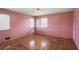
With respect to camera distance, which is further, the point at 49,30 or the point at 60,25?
the point at 49,30

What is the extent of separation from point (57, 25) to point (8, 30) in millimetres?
2068

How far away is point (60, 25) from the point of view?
240 centimetres

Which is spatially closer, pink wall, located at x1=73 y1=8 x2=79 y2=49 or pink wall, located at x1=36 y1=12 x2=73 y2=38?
pink wall, located at x1=73 y1=8 x2=79 y2=49

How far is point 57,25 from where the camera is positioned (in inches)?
95.3

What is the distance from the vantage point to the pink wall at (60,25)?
83.9 inches

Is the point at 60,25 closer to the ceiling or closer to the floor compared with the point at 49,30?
closer to the ceiling

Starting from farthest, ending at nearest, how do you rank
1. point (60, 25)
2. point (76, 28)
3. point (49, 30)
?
point (49, 30) → point (60, 25) → point (76, 28)

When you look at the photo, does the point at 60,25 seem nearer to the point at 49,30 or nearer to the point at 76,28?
the point at 49,30

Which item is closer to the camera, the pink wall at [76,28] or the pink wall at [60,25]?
the pink wall at [76,28]

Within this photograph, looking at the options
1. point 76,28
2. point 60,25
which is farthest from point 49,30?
point 76,28

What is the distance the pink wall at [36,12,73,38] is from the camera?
2.13 meters

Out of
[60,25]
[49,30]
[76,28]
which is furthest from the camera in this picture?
[49,30]
